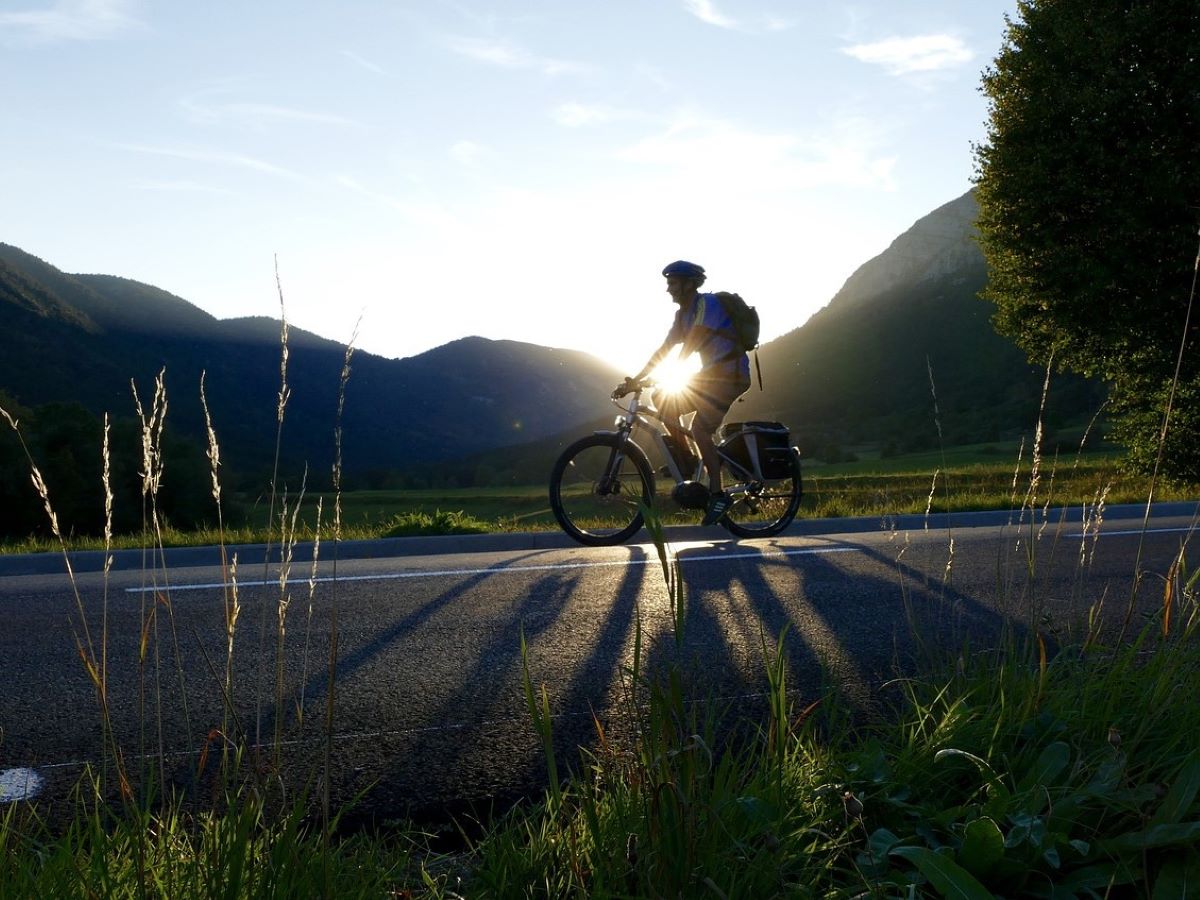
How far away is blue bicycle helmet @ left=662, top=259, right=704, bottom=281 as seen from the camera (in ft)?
29.9

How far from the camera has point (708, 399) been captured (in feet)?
31.0

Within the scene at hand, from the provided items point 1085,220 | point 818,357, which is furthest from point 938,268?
point 1085,220

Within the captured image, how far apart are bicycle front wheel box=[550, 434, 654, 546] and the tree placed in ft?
43.4

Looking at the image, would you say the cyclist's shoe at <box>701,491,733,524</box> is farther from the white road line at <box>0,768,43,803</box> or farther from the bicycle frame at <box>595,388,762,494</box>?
the white road line at <box>0,768,43,803</box>

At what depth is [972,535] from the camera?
895cm

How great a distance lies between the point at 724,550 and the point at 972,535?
2249 mm

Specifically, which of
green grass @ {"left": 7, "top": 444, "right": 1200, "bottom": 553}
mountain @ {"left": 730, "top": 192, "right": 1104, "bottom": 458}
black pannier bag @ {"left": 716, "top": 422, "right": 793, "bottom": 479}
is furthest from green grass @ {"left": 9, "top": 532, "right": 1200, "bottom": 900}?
A: mountain @ {"left": 730, "top": 192, "right": 1104, "bottom": 458}

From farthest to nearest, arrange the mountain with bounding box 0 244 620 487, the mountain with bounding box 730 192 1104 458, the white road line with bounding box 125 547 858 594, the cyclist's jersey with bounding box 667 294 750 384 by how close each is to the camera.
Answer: the mountain with bounding box 0 244 620 487
the mountain with bounding box 730 192 1104 458
the cyclist's jersey with bounding box 667 294 750 384
the white road line with bounding box 125 547 858 594

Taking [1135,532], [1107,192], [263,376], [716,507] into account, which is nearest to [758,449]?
[716,507]

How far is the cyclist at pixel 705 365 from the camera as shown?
9.16 metres

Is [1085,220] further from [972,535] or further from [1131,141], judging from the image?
A: [972,535]

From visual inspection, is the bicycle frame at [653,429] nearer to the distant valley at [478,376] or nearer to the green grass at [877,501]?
the green grass at [877,501]

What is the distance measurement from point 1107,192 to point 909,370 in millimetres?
101445

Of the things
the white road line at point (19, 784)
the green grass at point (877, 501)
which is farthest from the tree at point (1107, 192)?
the white road line at point (19, 784)
